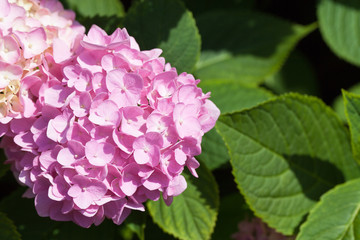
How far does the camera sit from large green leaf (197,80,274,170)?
64.5 inches

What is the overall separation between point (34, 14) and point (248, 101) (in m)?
0.76

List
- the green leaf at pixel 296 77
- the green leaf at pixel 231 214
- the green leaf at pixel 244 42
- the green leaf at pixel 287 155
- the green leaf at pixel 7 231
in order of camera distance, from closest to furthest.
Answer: the green leaf at pixel 7 231, the green leaf at pixel 287 155, the green leaf at pixel 231 214, the green leaf at pixel 244 42, the green leaf at pixel 296 77

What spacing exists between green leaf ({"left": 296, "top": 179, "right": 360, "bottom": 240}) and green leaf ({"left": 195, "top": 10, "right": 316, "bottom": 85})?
659 mm

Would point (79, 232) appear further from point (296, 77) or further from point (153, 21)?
point (296, 77)

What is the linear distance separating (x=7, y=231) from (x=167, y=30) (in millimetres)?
722

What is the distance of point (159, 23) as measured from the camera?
4.99 ft

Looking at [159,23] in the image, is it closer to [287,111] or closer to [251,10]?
[287,111]

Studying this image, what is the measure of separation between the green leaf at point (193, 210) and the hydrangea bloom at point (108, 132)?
11.0 inches

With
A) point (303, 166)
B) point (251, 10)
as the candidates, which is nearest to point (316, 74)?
point (251, 10)

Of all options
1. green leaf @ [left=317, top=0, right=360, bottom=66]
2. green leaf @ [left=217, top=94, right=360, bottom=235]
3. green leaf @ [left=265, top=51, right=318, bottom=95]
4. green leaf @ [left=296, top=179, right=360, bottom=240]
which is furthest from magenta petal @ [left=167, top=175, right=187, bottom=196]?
green leaf @ [left=265, top=51, right=318, bottom=95]

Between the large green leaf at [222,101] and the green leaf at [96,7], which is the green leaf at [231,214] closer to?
the large green leaf at [222,101]

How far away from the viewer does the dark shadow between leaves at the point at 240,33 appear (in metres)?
2.05

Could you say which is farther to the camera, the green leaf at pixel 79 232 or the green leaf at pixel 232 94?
the green leaf at pixel 232 94

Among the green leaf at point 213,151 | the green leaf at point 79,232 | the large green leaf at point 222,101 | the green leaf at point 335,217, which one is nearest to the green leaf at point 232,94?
the large green leaf at point 222,101
